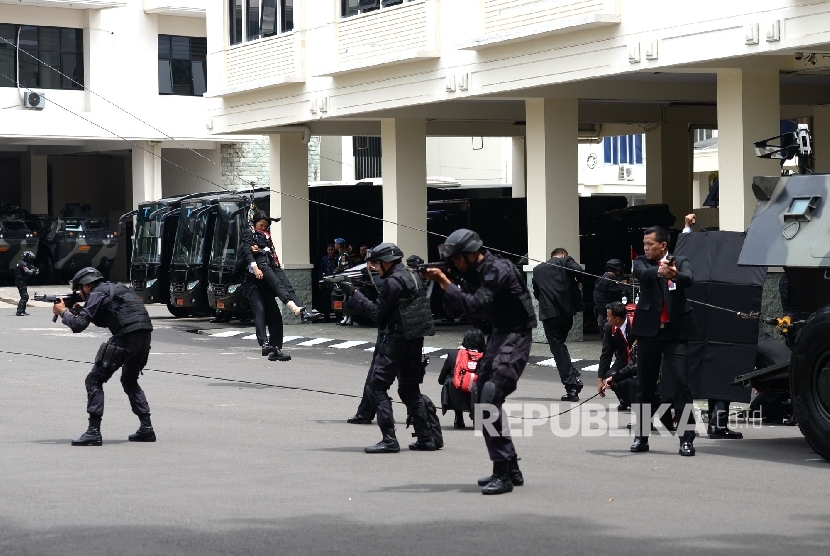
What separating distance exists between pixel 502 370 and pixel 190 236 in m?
20.7

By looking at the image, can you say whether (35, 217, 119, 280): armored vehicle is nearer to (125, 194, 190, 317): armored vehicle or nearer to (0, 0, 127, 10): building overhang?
(0, 0, 127, 10): building overhang

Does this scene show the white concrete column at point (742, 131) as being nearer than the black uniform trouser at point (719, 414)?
No

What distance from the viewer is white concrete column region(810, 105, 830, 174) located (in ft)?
90.1

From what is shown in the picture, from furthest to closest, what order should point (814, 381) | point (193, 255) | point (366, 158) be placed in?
point (366, 158) < point (193, 255) < point (814, 381)

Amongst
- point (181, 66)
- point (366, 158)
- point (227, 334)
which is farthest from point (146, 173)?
point (227, 334)

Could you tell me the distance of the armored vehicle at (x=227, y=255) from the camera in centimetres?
2706

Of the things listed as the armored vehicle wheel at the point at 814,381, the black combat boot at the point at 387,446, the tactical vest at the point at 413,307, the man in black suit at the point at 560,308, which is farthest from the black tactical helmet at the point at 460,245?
the man in black suit at the point at 560,308

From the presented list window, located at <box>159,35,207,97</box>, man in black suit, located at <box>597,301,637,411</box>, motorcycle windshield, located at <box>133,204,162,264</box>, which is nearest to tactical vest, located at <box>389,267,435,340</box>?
man in black suit, located at <box>597,301,637,411</box>

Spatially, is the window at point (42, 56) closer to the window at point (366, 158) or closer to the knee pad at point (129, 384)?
the window at point (366, 158)

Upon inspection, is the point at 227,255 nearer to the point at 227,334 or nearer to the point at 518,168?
the point at 227,334

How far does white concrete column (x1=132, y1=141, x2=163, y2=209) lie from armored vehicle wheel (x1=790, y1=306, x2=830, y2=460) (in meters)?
35.1

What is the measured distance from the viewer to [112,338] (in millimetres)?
11844

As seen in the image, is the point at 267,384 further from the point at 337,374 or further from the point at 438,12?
the point at 438,12

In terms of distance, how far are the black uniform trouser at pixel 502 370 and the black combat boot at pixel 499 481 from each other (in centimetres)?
5
